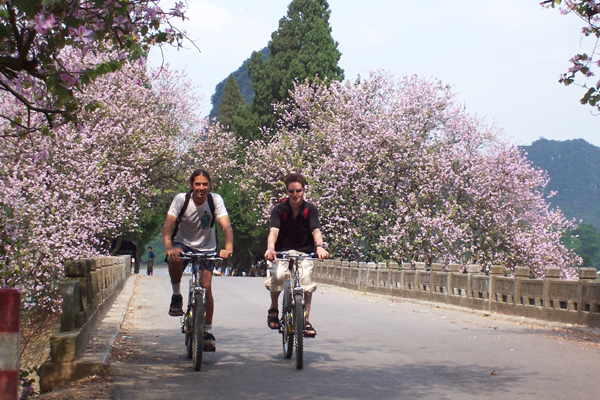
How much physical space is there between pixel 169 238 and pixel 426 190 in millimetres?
28894

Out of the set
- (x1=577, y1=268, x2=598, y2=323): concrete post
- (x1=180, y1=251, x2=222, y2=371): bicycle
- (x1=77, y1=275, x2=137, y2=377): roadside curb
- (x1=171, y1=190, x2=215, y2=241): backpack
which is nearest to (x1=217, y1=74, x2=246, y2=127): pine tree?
(x1=577, y1=268, x2=598, y2=323): concrete post

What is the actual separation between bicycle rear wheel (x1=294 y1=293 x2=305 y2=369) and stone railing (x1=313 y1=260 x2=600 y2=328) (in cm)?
770

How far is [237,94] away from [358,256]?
139 ft

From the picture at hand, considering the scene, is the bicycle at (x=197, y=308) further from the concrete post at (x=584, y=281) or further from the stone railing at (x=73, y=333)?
the concrete post at (x=584, y=281)

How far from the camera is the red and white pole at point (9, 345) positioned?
3.70 metres

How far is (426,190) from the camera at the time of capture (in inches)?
1421

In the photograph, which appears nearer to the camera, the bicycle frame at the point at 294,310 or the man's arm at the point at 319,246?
the bicycle frame at the point at 294,310

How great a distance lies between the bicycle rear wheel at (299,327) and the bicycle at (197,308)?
0.93 meters

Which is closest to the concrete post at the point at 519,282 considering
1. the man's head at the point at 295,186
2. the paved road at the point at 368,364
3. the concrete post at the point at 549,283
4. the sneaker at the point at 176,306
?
the concrete post at the point at 549,283

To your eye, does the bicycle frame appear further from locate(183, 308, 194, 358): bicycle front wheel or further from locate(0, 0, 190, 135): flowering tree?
locate(0, 0, 190, 135): flowering tree

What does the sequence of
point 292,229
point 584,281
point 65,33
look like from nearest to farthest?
point 65,33 → point 292,229 → point 584,281

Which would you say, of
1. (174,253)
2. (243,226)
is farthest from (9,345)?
(243,226)

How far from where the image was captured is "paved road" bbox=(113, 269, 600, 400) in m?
6.79

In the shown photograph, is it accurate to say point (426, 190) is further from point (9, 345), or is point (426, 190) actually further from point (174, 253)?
point (9, 345)
